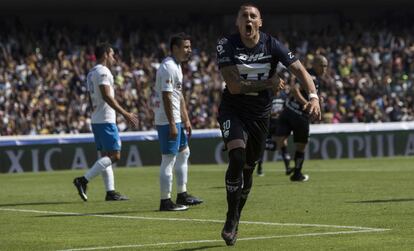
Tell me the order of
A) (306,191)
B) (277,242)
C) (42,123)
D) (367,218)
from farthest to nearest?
(42,123) → (306,191) → (367,218) → (277,242)

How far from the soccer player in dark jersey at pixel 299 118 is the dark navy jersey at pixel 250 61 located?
29.1 ft

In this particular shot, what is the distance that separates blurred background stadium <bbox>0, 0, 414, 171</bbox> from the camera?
121 feet

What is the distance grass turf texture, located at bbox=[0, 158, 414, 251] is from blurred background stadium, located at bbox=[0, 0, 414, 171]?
14748 mm

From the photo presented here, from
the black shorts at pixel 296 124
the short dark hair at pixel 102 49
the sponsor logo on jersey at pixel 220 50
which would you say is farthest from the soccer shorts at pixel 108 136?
the sponsor logo on jersey at pixel 220 50

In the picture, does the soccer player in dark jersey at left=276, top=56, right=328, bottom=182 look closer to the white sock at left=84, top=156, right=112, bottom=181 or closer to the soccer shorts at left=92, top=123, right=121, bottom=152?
the soccer shorts at left=92, top=123, right=121, bottom=152

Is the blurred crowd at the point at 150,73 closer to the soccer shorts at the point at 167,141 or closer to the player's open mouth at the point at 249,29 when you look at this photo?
the soccer shorts at the point at 167,141

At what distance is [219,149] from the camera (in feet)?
108

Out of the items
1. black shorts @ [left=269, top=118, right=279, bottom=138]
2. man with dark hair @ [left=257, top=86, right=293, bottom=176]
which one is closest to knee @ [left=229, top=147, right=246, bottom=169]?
man with dark hair @ [left=257, top=86, right=293, bottom=176]

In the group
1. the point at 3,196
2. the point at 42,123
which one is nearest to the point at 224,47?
the point at 3,196

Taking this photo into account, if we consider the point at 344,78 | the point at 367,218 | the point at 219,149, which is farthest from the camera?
the point at 344,78

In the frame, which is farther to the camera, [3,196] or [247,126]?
[3,196]

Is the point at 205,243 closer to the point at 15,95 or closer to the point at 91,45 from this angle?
the point at 15,95

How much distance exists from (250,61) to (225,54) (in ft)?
0.87

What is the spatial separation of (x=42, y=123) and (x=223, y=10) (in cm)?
1363
